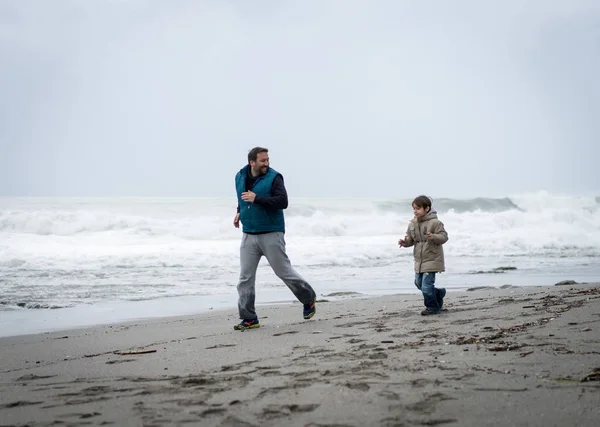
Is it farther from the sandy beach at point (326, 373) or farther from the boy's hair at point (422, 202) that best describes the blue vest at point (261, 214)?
the boy's hair at point (422, 202)

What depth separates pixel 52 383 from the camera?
4168mm

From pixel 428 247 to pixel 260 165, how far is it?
1.89 metres

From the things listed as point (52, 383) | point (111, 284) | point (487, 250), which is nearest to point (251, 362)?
point (52, 383)

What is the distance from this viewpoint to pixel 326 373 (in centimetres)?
396

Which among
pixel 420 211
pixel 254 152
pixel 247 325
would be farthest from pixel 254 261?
pixel 420 211

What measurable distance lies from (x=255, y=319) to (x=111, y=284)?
6001 millimetres

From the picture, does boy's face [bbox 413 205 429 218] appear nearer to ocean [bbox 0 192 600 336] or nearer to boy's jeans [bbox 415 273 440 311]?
boy's jeans [bbox 415 273 440 311]

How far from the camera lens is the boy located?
6910mm

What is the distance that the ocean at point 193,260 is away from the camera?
9.79 metres

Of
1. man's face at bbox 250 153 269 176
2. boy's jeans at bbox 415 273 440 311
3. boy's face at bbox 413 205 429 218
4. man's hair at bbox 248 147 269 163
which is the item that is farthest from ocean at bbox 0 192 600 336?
boy's face at bbox 413 205 429 218

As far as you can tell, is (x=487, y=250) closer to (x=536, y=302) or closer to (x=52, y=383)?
(x=536, y=302)

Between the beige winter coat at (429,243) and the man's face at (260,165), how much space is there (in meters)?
1.65

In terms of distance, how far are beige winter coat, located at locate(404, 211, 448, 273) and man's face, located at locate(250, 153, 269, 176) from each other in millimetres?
1651

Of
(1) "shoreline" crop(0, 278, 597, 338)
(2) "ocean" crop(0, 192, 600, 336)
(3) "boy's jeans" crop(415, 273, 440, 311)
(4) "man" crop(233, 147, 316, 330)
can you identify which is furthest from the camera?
(2) "ocean" crop(0, 192, 600, 336)
